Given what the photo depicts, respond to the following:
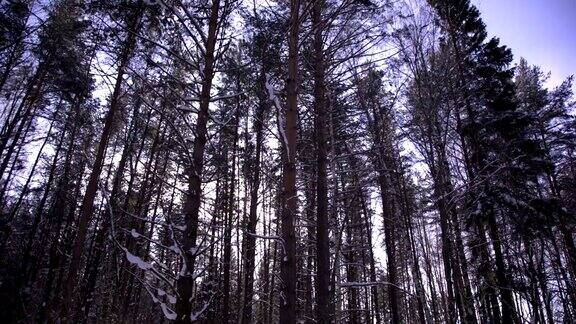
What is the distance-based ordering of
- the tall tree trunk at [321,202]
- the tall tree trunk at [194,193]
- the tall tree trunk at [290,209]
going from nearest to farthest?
the tall tree trunk at [290,209], the tall tree trunk at [194,193], the tall tree trunk at [321,202]

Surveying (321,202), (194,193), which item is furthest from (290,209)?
(321,202)

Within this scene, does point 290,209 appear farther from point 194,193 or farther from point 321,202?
point 321,202

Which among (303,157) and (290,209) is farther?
(303,157)

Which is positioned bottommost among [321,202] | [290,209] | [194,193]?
[290,209]

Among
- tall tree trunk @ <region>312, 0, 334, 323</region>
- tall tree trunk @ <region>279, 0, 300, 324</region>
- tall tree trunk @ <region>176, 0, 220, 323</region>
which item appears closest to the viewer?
tall tree trunk @ <region>279, 0, 300, 324</region>

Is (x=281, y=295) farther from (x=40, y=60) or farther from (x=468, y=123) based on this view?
(x=40, y=60)

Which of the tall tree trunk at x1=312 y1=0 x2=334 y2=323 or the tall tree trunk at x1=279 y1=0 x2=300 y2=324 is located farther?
the tall tree trunk at x1=312 y1=0 x2=334 y2=323

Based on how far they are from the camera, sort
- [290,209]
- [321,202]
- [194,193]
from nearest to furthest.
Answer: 1. [290,209]
2. [194,193]
3. [321,202]

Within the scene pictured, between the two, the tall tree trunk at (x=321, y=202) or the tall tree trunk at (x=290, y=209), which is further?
the tall tree trunk at (x=321, y=202)

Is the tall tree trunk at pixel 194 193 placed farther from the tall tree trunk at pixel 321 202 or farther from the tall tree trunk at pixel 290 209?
the tall tree trunk at pixel 321 202

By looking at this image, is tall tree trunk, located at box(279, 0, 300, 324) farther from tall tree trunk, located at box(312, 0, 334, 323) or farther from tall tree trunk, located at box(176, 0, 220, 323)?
tall tree trunk, located at box(176, 0, 220, 323)

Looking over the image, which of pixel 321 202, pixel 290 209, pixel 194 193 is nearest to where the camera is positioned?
pixel 290 209

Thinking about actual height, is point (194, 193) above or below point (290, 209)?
above

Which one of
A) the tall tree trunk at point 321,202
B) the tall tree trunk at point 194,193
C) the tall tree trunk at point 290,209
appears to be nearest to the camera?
the tall tree trunk at point 290,209
